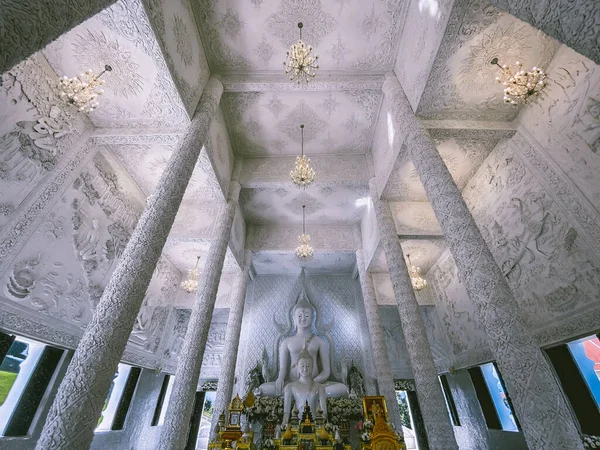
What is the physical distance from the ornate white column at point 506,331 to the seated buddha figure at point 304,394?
6231 millimetres

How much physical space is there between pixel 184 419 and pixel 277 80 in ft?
25.2

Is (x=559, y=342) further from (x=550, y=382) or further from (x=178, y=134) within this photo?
(x=178, y=134)

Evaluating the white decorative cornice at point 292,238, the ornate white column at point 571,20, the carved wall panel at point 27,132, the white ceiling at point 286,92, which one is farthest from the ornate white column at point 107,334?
the white decorative cornice at point 292,238

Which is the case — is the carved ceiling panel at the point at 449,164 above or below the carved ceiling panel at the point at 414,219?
above

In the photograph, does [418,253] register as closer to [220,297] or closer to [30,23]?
[220,297]

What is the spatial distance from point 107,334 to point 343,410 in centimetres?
799

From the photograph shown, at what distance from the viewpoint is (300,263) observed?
1250cm

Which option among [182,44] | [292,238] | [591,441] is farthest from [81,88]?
[591,441]

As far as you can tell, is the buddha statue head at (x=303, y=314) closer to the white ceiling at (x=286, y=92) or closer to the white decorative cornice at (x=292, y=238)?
the white decorative cornice at (x=292, y=238)

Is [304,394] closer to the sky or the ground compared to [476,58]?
closer to the ground

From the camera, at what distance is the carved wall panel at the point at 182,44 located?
4.42 metres

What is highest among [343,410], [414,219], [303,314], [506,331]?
[414,219]

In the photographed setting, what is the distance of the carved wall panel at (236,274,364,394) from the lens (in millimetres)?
11227

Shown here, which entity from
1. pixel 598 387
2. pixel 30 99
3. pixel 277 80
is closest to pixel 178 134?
pixel 30 99
